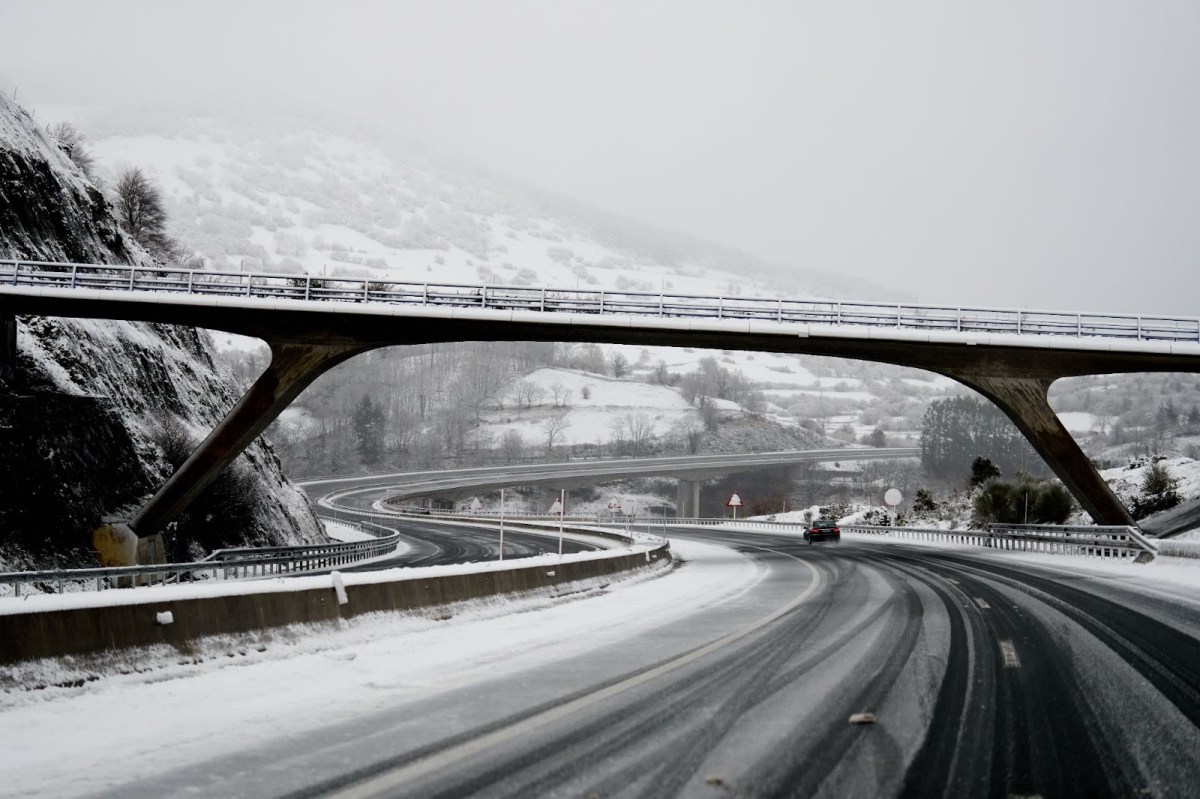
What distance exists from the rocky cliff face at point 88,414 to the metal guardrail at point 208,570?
351cm

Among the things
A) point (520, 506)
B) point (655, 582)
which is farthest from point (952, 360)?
point (520, 506)

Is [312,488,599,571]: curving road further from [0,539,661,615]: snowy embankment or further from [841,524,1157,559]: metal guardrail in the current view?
[0,539,661,615]: snowy embankment

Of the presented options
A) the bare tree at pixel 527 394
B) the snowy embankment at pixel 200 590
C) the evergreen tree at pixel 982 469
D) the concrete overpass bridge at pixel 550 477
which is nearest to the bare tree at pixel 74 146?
the snowy embankment at pixel 200 590

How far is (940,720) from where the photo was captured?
7250mm

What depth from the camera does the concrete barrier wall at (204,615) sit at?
7.88 m

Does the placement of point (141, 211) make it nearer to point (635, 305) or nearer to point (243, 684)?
point (635, 305)

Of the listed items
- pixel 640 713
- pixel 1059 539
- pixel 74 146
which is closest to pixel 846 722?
pixel 640 713

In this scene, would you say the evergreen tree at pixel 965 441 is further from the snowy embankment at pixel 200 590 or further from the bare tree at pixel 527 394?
the snowy embankment at pixel 200 590

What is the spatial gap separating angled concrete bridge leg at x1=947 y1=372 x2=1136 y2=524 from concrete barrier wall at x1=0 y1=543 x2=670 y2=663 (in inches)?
1025

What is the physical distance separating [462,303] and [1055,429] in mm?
22090

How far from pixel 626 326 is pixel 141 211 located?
45.1 m

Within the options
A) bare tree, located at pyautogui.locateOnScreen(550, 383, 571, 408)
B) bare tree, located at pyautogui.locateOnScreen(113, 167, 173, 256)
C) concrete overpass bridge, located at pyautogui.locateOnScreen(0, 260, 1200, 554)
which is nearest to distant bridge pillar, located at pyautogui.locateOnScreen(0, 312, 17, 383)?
concrete overpass bridge, located at pyautogui.locateOnScreen(0, 260, 1200, 554)

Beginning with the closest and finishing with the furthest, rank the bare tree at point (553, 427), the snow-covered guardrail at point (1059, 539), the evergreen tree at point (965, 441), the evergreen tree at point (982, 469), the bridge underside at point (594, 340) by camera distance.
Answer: the snow-covered guardrail at point (1059, 539) < the bridge underside at point (594, 340) < the evergreen tree at point (982, 469) < the evergreen tree at point (965, 441) < the bare tree at point (553, 427)

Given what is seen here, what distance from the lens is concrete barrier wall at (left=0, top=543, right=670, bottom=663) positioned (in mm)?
7875
